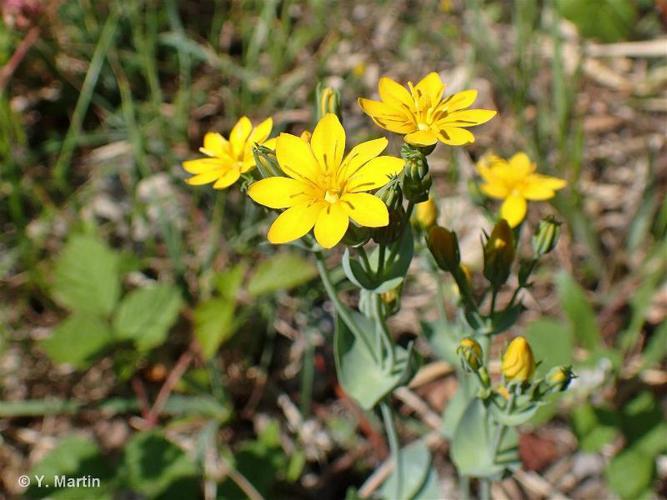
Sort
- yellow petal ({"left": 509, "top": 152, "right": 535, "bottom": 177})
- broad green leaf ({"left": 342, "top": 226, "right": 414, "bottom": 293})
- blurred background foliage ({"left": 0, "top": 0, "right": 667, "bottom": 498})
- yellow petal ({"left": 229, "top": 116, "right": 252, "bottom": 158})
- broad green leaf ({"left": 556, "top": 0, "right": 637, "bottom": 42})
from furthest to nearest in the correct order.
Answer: broad green leaf ({"left": 556, "top": 0, "right": 637, "bottom": 42}), blurred background foliage ({"left": 0, "top": 0, "right": 667, "bottom": 498}), yellow petal ({"left": 509, "top": 152, "right": 535, "bottom": 177}), yellow petal ({"left": 229, "top": 116, "right": 252, "bottom": 158}), broad green leaf ({"left": 342, "top": 226, "right": 414, "bottom": 293})

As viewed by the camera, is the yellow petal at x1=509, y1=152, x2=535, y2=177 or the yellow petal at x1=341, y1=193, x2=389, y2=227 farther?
the yellow petal at x1=509, y1=152, x2=535, y2=177

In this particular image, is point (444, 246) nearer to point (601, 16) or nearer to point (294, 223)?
point (294, 223)

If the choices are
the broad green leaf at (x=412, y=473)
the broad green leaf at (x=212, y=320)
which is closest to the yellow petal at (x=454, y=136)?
the broad green leaf at (x=412, y=473)

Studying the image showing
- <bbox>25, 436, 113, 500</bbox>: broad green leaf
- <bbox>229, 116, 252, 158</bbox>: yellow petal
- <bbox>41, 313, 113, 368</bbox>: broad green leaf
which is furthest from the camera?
<bbox>41, 313, 113, 368</bbox>: broad green leaf

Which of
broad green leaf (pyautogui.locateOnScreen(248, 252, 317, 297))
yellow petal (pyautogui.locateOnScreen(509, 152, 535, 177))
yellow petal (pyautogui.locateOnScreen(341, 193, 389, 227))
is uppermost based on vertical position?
yellow petal (pyautogui.locateOnScreen(341, 193, 389, 227))

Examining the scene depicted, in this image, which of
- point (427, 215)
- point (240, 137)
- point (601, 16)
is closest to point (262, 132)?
point (240, 137)

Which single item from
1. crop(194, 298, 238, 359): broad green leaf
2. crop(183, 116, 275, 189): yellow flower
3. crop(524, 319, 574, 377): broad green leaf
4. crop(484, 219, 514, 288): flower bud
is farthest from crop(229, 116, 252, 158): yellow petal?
crop(524, 319, 574, 377): broad green leaf

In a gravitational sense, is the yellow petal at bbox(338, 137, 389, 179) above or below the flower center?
above

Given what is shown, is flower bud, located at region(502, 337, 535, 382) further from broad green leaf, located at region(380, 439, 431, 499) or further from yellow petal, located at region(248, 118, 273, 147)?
yellow petal, located at region(248, 118, 273, 147)
